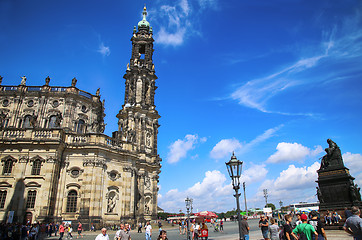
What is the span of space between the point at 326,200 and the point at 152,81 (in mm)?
37815

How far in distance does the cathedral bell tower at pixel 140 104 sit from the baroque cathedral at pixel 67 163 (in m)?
0.26

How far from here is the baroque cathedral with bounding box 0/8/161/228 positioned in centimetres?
2712

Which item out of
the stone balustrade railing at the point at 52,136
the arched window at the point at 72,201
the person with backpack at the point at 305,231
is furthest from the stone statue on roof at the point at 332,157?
the arched window at the point at 72,201

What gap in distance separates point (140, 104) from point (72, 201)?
2044cm

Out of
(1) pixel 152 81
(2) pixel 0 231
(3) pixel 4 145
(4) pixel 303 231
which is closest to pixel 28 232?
(2) pixel 0 231

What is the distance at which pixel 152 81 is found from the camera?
161 ft

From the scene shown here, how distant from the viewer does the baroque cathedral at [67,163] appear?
27125 mm

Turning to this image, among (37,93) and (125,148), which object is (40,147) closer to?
(125,148)

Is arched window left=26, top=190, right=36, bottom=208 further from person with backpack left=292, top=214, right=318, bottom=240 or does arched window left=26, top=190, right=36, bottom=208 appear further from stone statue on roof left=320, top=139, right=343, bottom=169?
stone statue on roof left=320, top=139, right=343, bottom=169

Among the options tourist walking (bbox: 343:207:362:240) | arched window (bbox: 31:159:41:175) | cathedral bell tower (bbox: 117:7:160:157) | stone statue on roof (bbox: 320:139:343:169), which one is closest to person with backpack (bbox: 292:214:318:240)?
tourist walking (bbox: 343:207:362:240)

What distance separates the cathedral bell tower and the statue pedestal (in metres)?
26.2

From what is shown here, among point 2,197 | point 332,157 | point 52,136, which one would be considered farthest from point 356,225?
point 2,197

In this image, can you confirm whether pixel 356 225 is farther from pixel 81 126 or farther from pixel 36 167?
pixel 81 126

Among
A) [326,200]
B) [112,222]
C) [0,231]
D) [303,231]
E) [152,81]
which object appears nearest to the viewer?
[303,231]
